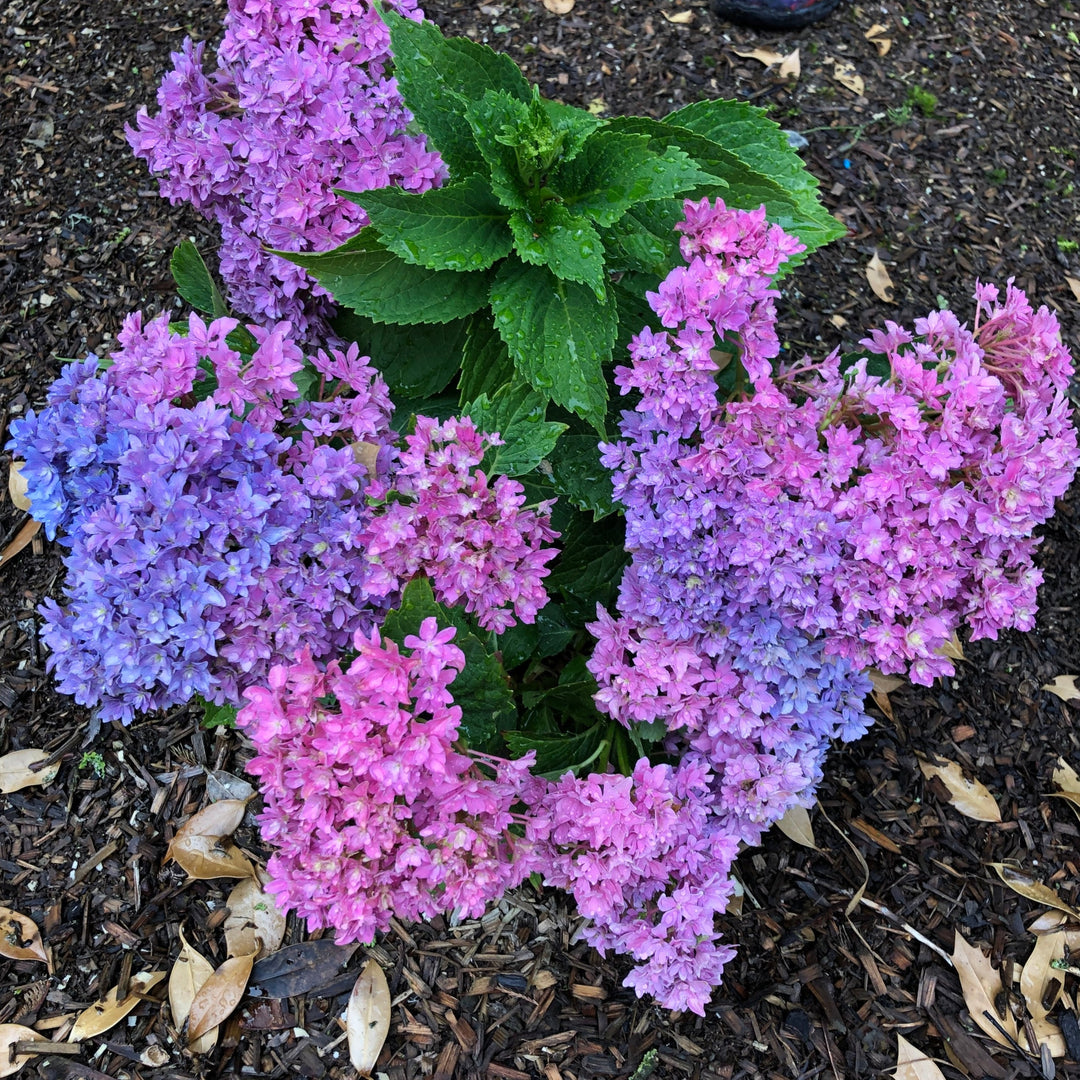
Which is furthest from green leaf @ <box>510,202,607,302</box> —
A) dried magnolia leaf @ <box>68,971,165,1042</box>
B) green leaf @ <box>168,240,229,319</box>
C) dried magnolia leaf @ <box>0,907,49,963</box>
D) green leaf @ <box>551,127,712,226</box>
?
dried magnolia leaf @ <box>0,907,49,963</box>

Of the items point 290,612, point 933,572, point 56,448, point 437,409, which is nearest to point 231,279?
point 437,409

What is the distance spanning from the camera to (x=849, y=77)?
3.84 metres

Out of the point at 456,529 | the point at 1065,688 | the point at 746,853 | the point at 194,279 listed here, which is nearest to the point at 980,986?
the point at 746,853

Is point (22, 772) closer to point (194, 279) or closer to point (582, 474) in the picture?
point (194, 279)

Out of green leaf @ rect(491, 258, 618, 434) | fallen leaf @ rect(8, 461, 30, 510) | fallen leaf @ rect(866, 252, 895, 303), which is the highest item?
green leaf @ rect(491, 258, 618, 434)

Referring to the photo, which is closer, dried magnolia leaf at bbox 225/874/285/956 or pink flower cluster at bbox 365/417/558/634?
pink flower cluster at bbox 365/417/558/634

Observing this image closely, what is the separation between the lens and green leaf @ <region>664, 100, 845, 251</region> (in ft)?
7.50

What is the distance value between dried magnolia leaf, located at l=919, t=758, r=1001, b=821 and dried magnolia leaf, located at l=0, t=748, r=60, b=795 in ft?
7.66

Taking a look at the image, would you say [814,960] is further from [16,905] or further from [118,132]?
[118,132]

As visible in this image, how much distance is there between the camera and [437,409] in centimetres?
239

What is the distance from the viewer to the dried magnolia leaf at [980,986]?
2260mm

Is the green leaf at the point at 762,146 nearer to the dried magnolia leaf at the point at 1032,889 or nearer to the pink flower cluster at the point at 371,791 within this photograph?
the pink flower cluster at the point at 371,791

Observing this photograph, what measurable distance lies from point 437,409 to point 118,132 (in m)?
2.00

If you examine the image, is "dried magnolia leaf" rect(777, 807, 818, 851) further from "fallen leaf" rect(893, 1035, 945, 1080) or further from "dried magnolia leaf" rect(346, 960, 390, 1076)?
"dried magnolia leaf" rect(346, 960, 390, 1076)
